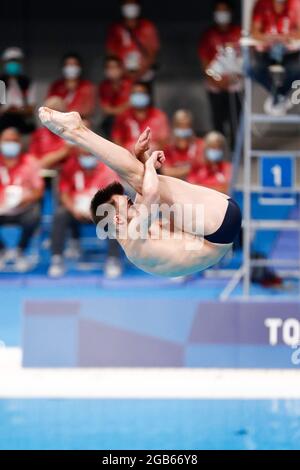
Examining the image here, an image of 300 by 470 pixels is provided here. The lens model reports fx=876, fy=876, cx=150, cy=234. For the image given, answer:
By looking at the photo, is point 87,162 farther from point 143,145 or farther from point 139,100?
point 143,145

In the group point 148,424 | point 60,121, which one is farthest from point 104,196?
point 148,424

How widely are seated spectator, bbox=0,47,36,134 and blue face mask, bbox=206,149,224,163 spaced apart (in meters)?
1.66

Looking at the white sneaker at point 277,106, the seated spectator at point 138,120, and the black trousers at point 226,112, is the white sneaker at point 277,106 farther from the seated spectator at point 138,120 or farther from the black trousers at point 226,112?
the black trousers at point 226,112

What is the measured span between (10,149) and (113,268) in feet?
4.55

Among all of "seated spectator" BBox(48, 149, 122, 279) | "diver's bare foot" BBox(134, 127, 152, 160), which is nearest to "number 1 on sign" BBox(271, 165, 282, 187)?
"seated spectator" BBox(48, 149, 122, 279)

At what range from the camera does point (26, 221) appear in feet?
25.5

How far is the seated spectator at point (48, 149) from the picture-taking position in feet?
25.8

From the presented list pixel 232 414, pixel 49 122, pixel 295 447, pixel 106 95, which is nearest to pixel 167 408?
pixel 232 414

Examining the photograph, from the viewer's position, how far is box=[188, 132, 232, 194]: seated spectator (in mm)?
7570

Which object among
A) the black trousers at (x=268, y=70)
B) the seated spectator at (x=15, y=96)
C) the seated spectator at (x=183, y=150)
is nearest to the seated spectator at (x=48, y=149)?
the seated spectator at (x=15, y=96)

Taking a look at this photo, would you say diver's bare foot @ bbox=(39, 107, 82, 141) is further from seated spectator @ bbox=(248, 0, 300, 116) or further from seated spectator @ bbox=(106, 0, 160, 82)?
seated spectator @ bbox=(106, 0, 160, 82)

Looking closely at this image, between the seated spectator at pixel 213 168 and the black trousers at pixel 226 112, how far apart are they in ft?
2.47

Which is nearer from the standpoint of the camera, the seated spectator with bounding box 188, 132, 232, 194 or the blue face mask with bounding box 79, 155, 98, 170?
the seated spectator with bounding box 188, 132, 232, 194

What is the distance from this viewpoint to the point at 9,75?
8.18m
